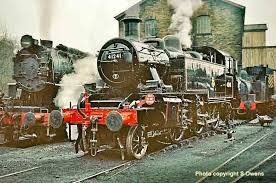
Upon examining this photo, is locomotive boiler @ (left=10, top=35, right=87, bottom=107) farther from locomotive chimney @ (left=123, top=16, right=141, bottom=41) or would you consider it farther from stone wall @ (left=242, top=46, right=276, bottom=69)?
stone wall @ (left=242, top=46, right=276, bottom=69)

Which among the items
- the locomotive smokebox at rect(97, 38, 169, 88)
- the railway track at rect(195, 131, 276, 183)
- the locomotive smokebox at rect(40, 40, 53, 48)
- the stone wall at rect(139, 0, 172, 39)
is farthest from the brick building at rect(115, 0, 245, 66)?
the railway track at rect(195, 131, 276, 183)

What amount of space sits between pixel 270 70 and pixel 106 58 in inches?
340

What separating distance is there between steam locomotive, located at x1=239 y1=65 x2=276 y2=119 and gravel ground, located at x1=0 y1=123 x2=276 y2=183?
554cm

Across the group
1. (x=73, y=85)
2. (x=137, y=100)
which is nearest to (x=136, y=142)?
(x=137, y=100)

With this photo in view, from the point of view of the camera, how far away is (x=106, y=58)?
22.1 ft

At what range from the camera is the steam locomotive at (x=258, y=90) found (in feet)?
43.2

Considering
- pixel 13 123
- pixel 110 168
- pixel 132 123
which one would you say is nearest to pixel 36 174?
pixel 110 168

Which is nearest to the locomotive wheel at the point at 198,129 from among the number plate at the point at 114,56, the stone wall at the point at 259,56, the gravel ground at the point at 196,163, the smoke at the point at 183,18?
the gravel ground at the point at 196,163

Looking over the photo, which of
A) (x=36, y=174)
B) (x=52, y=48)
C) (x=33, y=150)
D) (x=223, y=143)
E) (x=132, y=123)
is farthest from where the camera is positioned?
(x=52, y=48)

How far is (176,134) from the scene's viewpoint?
7.77 metres

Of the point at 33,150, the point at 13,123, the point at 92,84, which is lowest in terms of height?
the point at 33,150

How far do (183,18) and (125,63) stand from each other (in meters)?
6.22

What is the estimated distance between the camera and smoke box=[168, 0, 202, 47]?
11.7m

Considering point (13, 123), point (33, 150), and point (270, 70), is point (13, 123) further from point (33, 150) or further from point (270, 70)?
point (270, 70)
